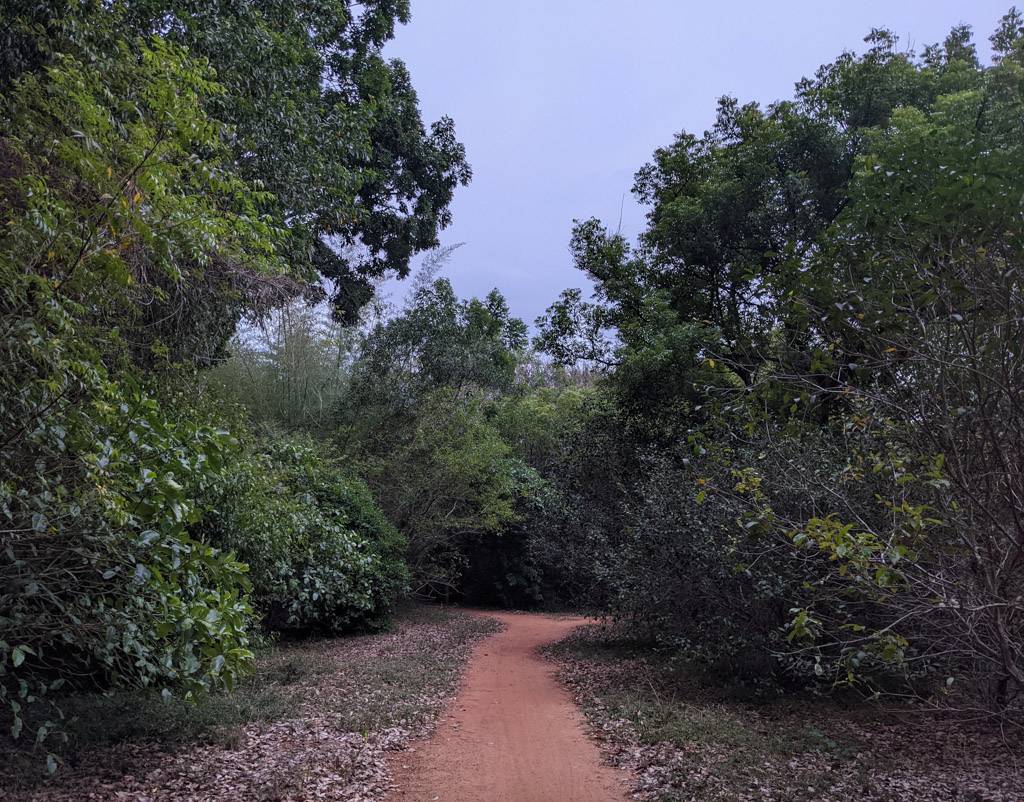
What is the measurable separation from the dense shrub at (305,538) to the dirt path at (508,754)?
2.38 meters

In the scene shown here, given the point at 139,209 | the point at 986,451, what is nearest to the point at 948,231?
the point at 986,451

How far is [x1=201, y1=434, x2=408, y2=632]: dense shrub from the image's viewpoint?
7625 mm

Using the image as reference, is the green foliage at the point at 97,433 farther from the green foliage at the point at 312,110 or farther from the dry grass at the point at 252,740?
the green foliage at the point at 312,110

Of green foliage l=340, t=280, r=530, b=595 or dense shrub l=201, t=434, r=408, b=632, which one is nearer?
dense shrub l=201, t=434, r=408, b=632

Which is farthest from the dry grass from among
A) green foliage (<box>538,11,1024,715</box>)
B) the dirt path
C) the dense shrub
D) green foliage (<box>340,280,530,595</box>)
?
green foliage (<box>340,280,530,595</box>)

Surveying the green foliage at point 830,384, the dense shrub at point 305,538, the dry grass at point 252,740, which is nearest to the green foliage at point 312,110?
the dense shrub at point 305,538

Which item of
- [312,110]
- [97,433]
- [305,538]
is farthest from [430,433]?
[97,433]

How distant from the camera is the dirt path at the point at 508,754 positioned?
5383 mm

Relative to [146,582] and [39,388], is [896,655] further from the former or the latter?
[39,388]

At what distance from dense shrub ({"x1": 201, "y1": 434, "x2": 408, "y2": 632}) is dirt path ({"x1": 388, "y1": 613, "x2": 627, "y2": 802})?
238 cm

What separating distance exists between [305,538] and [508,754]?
4572mm

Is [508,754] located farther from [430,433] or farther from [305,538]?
[430,433]

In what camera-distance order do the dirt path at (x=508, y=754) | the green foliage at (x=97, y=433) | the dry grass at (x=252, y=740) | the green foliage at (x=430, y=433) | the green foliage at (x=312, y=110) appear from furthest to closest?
the green foliage at (x=430, y=433)
the green foliage at (x=312, y=110)
the dirt path at (x=508, y=754)
the dry grass at (x=252, y=740)
the green foliage at (x=97, y=433)

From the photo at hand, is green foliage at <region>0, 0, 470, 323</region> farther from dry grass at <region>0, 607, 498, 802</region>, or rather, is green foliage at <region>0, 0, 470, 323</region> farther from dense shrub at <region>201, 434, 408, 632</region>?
dry grass at <region>0, 607, 498, 802</region>
